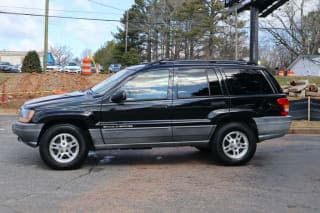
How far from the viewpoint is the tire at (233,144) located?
789cm

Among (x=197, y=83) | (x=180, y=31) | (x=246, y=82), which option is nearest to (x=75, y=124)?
(x=197, y=83)

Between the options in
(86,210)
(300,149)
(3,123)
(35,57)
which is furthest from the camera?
(35,57)

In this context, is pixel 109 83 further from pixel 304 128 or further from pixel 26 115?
pixel 304 128

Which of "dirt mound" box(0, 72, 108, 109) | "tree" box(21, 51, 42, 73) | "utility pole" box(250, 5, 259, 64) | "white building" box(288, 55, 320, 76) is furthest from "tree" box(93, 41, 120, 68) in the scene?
"utility pole" box(250, 5, 259, 64)

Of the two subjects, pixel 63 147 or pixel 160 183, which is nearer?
pixel 160 183

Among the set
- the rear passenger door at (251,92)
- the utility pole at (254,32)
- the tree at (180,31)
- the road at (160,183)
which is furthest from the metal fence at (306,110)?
the tree at (180,31)

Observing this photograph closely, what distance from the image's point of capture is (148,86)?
7.73m

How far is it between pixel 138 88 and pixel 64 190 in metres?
2.24

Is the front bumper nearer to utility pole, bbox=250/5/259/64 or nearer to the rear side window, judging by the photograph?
the rear side window

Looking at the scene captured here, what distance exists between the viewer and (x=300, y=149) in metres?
9.77

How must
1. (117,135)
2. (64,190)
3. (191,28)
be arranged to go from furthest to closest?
(191,28)
(117,135)
(64,190)

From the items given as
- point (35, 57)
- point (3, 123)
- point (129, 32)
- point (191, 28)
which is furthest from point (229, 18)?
point (3, 123)

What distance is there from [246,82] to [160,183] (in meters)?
2.62

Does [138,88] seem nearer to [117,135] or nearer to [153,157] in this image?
[117,135]
